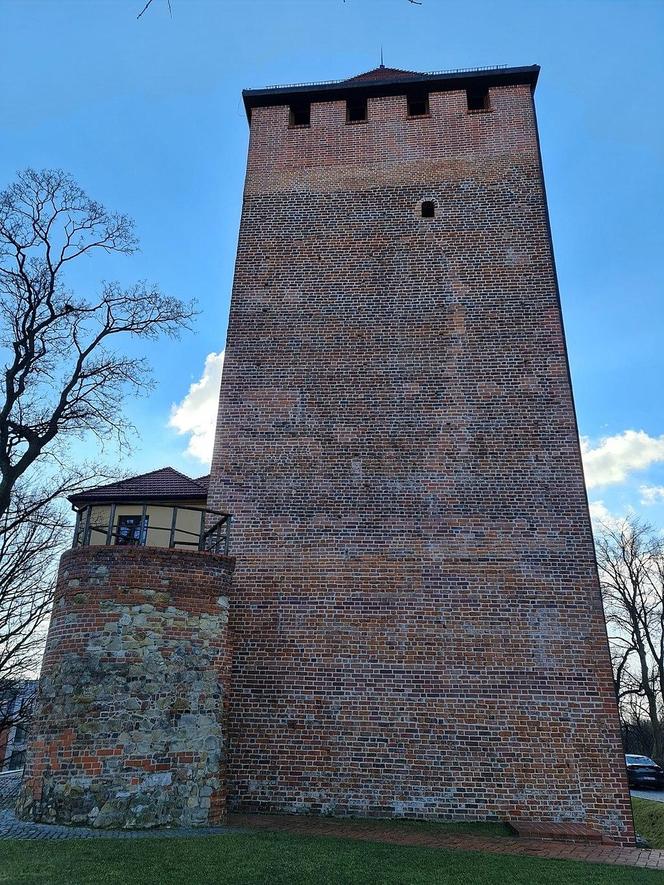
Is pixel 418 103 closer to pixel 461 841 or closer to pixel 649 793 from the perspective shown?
pixel 461 841

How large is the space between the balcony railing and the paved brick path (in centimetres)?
362

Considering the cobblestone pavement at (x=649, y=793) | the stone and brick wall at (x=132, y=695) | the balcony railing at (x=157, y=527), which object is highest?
the balcony railing at (x=157, y=527)

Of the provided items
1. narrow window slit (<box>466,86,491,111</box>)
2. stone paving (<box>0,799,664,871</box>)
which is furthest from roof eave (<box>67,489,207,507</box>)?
narrow window slit (<box>466,86,491,111</box>)

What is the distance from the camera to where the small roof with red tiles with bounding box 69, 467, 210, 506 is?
1324 cm

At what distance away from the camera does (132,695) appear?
765 centimetres

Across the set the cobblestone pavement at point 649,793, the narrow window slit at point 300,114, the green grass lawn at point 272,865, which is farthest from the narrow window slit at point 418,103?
the cobblestone pavement at point 649,793

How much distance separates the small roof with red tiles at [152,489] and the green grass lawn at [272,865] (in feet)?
24.5

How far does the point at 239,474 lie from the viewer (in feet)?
34.2

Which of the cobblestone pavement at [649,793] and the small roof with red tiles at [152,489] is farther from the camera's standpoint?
the cobblestone pavement at [649,793]

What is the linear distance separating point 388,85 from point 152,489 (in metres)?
10.1

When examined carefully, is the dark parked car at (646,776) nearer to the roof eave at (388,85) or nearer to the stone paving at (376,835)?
the stone paving at (376,835)

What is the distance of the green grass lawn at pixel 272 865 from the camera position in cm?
533

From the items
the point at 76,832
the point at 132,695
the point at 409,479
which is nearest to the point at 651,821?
the point at 409,479

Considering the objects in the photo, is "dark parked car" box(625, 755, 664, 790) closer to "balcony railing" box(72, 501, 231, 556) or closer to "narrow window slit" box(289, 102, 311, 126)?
"balcony railing" box(72, 501, 231, 556)
